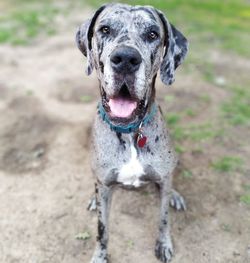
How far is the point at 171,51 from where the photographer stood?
3.93 metres

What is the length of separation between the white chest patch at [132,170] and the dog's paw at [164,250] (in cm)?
80

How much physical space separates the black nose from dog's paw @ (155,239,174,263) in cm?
185

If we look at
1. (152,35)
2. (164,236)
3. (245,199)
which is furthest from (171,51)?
(245,199)

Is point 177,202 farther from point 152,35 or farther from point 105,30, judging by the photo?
point 105,30

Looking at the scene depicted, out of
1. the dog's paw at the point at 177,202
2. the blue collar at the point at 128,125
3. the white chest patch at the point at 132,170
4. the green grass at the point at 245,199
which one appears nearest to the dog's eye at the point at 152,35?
the blue collar at the point at 128,125

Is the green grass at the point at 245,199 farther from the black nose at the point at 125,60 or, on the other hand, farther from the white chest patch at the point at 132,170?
the black nose at the point at 125,60

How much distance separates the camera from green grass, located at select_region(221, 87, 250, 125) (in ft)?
21.2

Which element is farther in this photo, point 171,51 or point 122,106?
point 171,51

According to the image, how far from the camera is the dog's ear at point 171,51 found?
12.9ft

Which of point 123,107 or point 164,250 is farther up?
point 123,107

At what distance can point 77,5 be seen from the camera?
11.0 metres

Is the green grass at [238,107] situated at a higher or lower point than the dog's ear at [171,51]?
lower

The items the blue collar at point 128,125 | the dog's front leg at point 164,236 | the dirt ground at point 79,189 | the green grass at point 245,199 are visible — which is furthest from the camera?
the green grass at point 245,199

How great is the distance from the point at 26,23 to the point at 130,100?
269 inches
